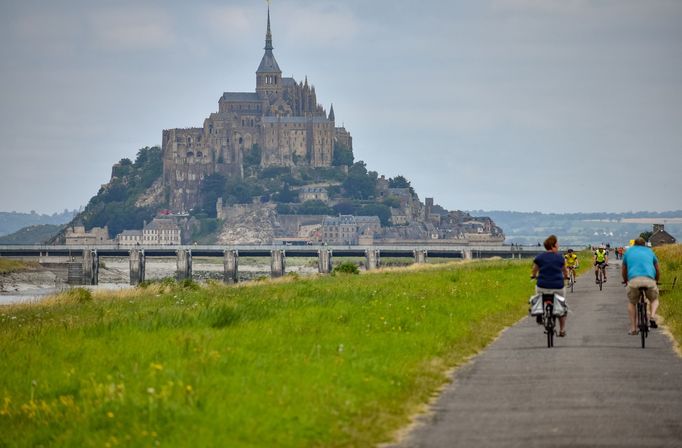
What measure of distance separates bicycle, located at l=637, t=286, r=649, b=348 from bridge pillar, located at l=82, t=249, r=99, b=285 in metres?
150

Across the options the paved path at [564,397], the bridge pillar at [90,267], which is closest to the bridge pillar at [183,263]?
the bridge pillar at [90,267]

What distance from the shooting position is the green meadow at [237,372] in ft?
55.8

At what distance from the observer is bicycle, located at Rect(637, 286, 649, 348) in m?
26.1

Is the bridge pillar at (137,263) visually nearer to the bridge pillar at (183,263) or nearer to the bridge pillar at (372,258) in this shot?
the bridge pillar at (183,263)

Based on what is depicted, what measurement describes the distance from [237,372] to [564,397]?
16.3 feet

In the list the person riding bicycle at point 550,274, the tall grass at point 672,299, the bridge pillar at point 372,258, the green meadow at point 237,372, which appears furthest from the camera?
the bridge pillar at point 372,258

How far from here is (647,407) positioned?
1833cm

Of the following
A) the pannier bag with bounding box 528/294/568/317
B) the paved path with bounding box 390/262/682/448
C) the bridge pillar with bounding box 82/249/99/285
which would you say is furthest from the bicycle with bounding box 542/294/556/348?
the bridge pillar with bounding box 82/249/99/285

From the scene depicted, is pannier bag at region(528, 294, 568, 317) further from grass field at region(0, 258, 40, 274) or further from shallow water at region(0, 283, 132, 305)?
grass field at region(0, 258, 40, 274)

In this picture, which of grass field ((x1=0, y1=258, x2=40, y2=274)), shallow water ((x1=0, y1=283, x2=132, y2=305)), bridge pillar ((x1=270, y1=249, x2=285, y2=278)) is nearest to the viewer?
shallow water ((x1=0, y1=283, x2=132, y2=305))

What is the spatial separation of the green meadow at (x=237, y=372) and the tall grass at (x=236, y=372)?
30 millimetres

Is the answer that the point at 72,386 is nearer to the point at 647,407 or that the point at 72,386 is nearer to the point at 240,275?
the point at 647,407

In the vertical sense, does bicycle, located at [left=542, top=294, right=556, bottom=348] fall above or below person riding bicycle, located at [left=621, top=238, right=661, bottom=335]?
below

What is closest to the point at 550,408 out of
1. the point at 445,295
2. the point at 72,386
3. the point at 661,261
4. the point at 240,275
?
the point at 72,386
